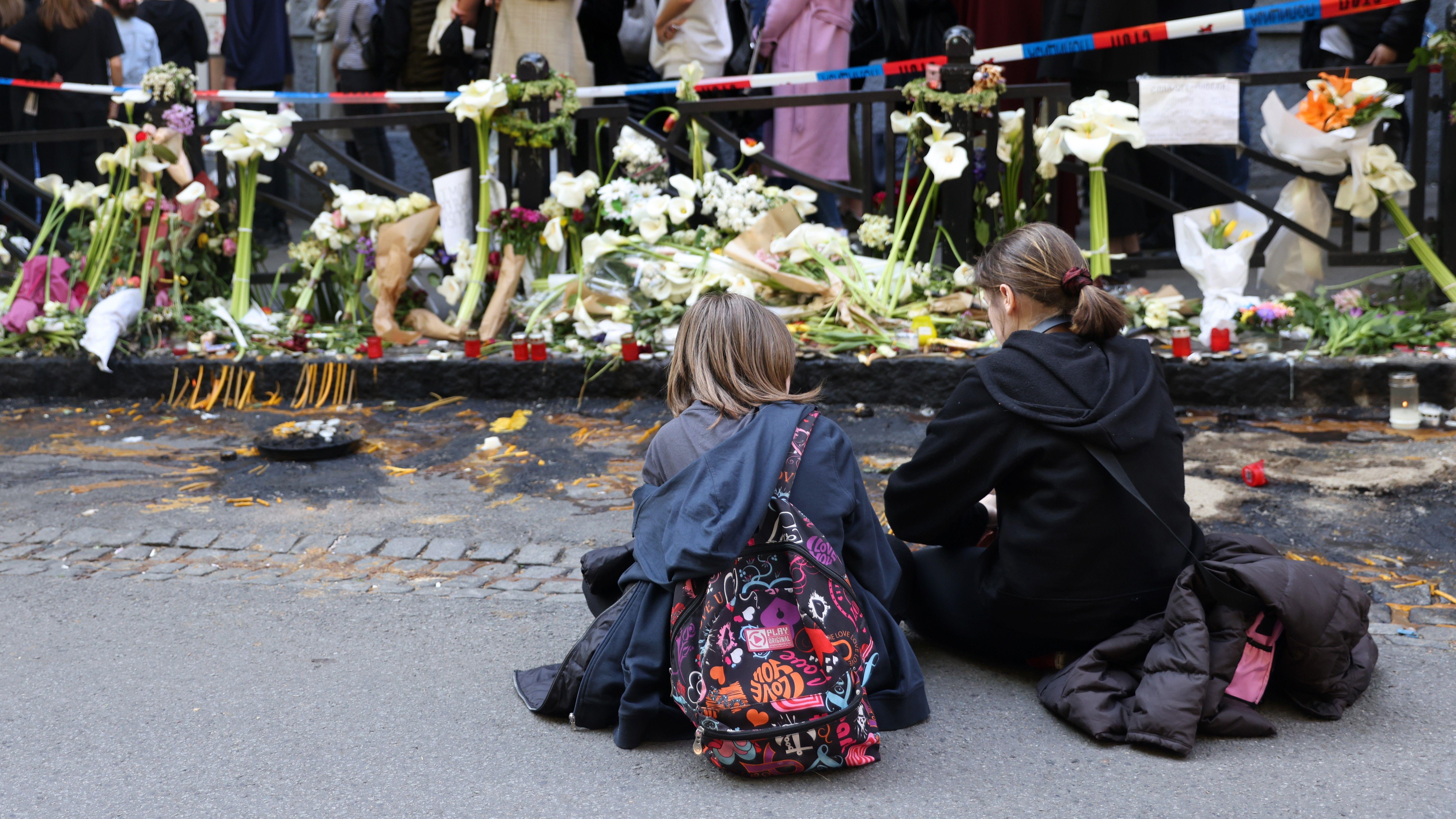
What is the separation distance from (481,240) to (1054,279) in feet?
14.5

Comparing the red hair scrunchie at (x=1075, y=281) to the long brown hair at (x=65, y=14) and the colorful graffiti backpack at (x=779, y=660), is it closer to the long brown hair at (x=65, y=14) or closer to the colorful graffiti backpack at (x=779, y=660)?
the colorful graffiti backpack at (x=779, y=660)

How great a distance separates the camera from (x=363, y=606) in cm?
397

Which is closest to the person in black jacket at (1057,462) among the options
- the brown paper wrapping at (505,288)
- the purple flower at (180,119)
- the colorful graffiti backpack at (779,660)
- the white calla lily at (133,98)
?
the colorful graffiti backpack at (779,660)

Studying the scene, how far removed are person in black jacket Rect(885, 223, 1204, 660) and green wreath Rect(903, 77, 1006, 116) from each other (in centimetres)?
344

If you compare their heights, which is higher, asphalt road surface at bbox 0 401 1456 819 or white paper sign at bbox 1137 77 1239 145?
white paper sign at bbox 1137 77 1239 145

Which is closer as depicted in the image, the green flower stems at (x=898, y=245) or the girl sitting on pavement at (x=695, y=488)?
the girl sitting on pavement at (x=695, y=488)

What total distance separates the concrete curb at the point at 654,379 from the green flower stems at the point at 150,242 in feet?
1.60

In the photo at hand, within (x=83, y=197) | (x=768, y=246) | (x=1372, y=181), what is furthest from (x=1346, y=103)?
(x=83, y=197)

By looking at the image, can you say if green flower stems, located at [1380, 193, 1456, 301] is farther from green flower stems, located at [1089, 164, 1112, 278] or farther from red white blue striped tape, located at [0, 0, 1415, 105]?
green flower stems, located at [1089, 164, 1112, 278]

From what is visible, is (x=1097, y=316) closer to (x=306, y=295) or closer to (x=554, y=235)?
(x=554, y=235)

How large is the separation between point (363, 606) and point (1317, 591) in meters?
2.62

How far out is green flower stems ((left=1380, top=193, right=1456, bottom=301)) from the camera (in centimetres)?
616

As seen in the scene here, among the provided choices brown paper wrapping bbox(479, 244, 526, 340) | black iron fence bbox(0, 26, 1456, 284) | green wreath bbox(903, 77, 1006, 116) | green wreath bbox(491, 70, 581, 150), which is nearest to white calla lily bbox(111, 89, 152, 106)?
black iron fence bbox(0, 26, 1456, 284)

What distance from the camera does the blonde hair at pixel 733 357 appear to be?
10.0 feet
